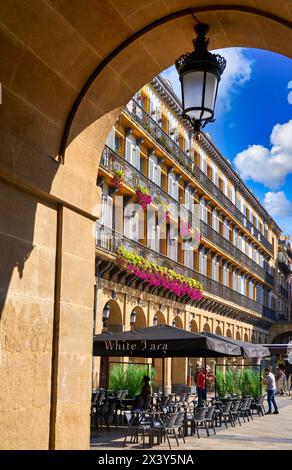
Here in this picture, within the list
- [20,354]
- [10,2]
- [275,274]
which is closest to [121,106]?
[10,2]

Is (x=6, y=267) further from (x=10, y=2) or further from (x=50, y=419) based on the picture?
(x=10, y=2)

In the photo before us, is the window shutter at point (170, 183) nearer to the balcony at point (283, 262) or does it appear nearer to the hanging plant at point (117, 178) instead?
the hanging plant at point (117, 178)

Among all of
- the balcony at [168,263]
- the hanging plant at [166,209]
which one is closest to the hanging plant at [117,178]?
the balcony at [168,263]

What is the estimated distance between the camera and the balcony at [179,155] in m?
29.0

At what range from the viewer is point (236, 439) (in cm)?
1394

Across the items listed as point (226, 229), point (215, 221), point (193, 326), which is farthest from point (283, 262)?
point (193, 326)

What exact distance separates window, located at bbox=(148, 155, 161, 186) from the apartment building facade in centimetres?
5

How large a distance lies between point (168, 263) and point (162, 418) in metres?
18.1

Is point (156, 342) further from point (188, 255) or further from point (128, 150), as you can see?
point (188, 255)

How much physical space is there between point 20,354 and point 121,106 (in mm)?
2511

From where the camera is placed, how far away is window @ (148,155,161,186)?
30812 mm

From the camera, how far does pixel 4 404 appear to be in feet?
15.5

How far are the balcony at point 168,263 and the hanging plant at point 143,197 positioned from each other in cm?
174

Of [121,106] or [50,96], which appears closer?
[50,96]
